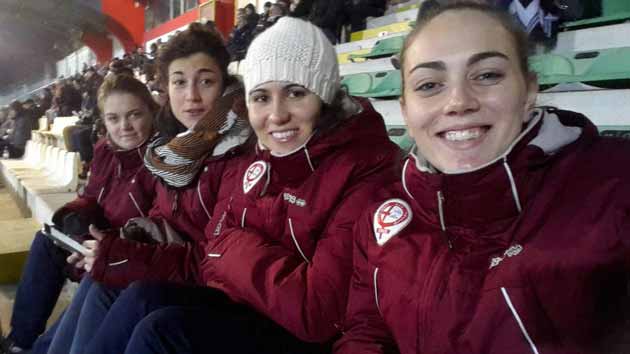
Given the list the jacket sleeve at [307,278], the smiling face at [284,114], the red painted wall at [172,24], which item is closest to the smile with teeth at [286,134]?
the smiling face at [284,114]

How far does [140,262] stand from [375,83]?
209 centimetres

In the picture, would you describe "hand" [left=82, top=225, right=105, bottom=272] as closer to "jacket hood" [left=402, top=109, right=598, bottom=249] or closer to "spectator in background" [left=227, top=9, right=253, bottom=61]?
"jacket hood" [left=402, top=109, right=598, bottom=249]

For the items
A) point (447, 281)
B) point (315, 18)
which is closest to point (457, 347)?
point (447, 281)

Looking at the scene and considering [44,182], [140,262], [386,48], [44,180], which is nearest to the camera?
[140,262]

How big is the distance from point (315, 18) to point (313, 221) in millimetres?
3710

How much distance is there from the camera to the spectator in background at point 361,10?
4.39m

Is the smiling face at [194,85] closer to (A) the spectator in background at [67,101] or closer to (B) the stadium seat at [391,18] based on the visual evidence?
(B) the stadium seat at [391,18]

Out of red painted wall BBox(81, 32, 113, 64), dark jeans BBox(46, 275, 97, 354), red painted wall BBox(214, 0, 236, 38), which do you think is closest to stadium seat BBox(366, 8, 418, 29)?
dark jeans BBox(46, 275, 97, 354)

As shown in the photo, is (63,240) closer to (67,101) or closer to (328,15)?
(328,15)

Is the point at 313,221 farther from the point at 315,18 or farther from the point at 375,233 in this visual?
the point at 315,18

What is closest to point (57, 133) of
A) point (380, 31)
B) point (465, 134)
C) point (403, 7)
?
point (380, 31)

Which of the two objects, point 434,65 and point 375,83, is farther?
point 375,83

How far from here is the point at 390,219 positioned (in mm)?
788

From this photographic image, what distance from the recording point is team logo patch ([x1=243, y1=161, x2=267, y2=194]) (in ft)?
3.53
